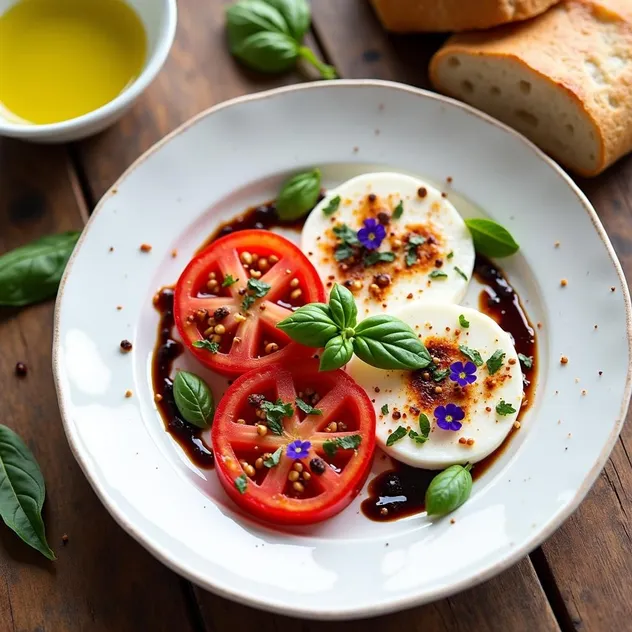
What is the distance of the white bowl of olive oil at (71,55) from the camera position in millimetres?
2811

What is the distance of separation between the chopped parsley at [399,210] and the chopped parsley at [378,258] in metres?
0.14

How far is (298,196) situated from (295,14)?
0.82 m

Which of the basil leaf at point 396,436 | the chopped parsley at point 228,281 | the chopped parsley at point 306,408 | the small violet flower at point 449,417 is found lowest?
the chopped parsley at point 306,408

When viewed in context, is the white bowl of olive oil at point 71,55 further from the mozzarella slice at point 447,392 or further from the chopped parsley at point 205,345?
the mozzarella slice at point 447,392

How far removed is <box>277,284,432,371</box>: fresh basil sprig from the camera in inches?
91.6

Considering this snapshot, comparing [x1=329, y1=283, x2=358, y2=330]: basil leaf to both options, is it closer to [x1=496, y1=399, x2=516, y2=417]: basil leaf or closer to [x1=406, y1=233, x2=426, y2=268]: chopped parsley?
[x1=406, y1=233, x2=426, y2=268]: chopped parsley

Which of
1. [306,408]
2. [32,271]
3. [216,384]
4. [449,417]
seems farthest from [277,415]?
[32,271]

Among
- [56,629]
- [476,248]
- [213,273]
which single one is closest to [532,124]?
[476,248]

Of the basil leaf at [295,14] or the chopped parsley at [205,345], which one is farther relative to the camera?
the basil leaf at [295,14]

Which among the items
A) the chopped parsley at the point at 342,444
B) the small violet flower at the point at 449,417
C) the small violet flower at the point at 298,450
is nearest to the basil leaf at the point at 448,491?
the small violet flower at the point at 449,417

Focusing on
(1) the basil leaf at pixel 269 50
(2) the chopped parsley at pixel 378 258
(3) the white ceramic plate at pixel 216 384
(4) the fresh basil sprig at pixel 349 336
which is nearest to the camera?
(3) the white ceramic plate at pixel 216 384

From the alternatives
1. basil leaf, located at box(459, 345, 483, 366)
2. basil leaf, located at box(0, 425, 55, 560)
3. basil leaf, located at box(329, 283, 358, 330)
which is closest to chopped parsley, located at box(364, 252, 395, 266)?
basil leaf, located at box(329, 283, 358, 330)

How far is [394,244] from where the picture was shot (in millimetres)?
2672

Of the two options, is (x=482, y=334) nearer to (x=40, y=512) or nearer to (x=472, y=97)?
(x=472, y=97)
